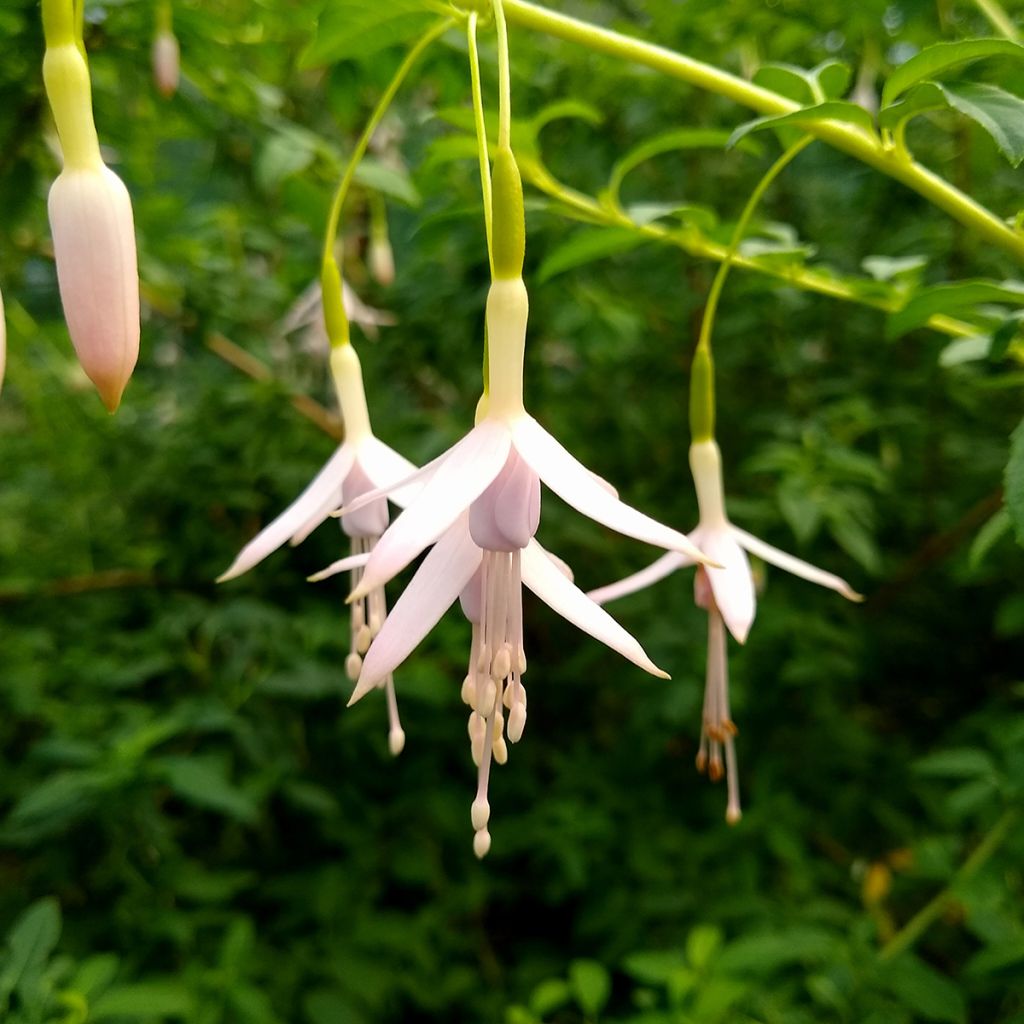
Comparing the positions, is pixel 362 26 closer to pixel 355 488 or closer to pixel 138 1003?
pixel 355 488

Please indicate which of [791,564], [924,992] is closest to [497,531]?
[791,564]

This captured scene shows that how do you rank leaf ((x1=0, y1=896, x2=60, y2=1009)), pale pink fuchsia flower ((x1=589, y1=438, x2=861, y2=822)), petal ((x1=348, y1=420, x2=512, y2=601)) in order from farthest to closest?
leaf ((x1=0, y1=896, x2=60, y2=1009)) < pale pink fuchsia flower ((x1=589, y1=438, x2=861, y2=822)) < petal ((x1=348, y1=420, x2=512, y2=601))

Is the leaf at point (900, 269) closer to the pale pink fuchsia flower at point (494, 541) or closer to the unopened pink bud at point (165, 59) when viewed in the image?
the pale pink fuchsia flower at point (494, 541)

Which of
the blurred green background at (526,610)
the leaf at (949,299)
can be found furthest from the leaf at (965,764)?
the leaf at (949,299)

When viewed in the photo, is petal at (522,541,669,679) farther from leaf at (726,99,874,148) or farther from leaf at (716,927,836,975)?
leaf at (716,927,836,975)

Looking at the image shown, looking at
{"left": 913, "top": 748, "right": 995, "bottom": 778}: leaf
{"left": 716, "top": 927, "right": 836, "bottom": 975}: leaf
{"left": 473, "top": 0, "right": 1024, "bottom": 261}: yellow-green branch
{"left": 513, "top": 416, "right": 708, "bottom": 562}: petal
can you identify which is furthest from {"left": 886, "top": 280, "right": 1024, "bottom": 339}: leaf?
{"left": 716, "top": 927, "right": 836, "bottom": 975}: leaf

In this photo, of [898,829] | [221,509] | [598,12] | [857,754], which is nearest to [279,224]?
[221,509]

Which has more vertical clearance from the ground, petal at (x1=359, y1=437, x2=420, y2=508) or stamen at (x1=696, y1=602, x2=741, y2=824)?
petal at (x1=359, y1=437, x2=420, y2=508)
